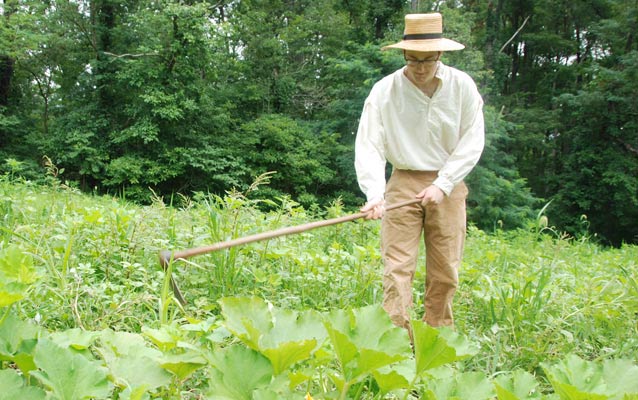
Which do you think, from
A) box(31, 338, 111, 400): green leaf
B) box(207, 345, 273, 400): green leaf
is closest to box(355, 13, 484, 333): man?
box(207, 345, 273, 400): green leaf

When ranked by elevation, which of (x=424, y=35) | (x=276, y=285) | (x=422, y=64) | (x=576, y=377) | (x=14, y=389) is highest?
(x=424, y=35)

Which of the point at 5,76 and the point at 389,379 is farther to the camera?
the point at 5,76

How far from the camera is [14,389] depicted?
793 mm

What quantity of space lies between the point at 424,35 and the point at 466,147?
2.15ft

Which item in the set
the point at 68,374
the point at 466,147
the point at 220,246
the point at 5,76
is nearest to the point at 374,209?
the point at 466,147

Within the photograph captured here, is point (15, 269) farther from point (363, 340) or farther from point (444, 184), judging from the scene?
point (444, 184)

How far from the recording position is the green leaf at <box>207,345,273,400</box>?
0.86m

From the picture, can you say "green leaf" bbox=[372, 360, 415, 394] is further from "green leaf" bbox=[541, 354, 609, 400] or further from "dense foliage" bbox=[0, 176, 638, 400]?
"green leaf" bbox=[541, 354, 609, 400]

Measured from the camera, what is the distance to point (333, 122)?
1905 centimetres

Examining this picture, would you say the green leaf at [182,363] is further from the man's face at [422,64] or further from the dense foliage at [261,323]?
the man's face at [422,64]

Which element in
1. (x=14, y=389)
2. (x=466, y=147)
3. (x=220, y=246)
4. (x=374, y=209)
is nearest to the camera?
(x=14, y=389)

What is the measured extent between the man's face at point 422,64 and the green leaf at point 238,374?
2.34 metres

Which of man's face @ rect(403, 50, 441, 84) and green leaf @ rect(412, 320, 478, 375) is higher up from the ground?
man's face @ rect(403, 50, 441, 84)

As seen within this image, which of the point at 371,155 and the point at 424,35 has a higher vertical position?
the point at 424,35
